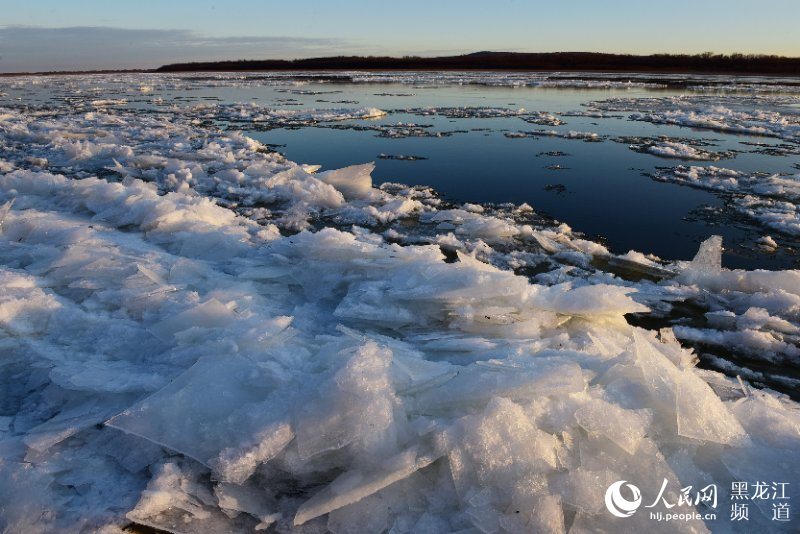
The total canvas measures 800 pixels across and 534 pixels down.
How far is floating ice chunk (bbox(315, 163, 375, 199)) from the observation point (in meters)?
6.12

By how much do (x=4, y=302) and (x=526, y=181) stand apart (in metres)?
6.12

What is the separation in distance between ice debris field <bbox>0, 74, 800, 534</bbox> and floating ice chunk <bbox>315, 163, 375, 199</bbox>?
1.77 metres

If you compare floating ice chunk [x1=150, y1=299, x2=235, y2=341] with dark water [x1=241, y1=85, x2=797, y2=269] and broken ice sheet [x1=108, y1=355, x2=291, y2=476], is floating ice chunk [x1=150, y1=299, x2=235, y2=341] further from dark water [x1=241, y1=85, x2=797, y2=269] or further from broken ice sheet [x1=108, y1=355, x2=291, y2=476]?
dark water [x1=241, y1=85, x2=797, y2=269]

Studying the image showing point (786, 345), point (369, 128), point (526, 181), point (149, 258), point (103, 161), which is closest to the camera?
point (786, 345)

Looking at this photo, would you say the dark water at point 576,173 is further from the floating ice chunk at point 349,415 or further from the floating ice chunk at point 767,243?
the floating ice chunk at point 349,415

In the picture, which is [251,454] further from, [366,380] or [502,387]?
[502,387]

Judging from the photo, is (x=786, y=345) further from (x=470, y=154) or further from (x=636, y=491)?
(x=470, y=154)

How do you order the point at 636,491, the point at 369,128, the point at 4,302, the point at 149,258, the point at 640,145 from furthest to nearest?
1. the point at 369,128
2. the point at 640,145
3. the point at 149,258
4. the point at 4,302
5. the point at 636,491

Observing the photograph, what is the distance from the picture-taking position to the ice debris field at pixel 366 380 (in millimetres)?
1530

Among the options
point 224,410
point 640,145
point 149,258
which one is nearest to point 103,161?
point 149,258

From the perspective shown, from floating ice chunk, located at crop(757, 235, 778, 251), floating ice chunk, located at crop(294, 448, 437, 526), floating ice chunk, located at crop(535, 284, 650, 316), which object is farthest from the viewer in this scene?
floating ice chunk, located at crop(757, 235, 778, 251)

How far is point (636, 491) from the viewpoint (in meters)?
1.52

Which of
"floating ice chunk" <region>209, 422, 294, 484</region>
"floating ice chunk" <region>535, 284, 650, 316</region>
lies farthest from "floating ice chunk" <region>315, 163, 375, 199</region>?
"floating ice chunk" <region>209, 422, 294, 484</region>

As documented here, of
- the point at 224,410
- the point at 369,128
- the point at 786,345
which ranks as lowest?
the point at 786,345
